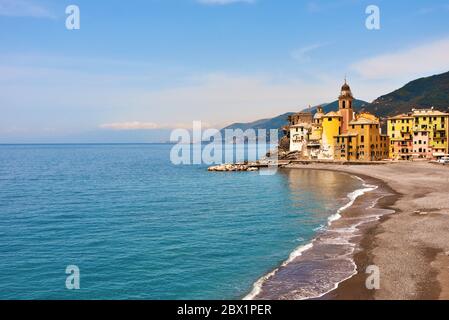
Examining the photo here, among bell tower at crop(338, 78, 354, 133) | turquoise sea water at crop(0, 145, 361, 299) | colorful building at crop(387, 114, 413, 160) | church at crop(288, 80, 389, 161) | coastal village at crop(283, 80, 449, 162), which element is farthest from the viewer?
bell tower at crop(338, 78, 354, 133)

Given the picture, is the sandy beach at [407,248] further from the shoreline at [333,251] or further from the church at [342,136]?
the church at [342,136]

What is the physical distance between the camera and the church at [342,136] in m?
115

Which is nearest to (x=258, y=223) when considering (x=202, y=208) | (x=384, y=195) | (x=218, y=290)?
(x=202, y=208)

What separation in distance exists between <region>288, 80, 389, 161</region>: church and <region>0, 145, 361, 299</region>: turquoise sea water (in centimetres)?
4737

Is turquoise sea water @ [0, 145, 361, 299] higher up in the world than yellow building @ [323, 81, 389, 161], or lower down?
lower down

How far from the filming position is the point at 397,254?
94.6 ft

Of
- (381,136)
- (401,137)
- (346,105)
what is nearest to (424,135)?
(401,137)

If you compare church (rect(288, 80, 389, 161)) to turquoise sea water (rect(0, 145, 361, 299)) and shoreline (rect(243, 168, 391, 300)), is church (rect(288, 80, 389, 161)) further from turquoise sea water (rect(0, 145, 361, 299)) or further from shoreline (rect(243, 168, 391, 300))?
shoreline (rect(243, 168, 391, 300))

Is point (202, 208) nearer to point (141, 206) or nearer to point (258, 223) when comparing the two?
point (141, 206)

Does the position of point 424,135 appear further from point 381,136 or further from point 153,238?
point 153,238

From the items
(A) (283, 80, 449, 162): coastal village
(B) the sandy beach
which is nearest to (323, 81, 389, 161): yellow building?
(A) (283, 80, 449, 162): coastal village

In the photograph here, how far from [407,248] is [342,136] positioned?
91.6 meters

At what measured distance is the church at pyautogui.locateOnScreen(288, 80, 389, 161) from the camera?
115 m

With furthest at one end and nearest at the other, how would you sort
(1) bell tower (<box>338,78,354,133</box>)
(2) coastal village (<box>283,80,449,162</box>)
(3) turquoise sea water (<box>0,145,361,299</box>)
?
1. (1) bell tower (<box>338,78,354,133</box>)
2. (2) coastal village (<box>283,80,449,162</box>)
3. (3) turquoise sea water (<box>0,145,361,299</box>)
